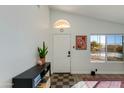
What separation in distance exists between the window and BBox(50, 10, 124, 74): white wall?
0.80 ft

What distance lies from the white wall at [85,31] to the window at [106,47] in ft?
0.80

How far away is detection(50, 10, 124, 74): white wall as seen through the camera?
7.42 m

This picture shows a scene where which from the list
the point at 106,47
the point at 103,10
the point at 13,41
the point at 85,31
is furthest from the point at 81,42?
the point at 13,41

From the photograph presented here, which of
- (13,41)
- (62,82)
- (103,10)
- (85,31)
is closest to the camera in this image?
(13,41)

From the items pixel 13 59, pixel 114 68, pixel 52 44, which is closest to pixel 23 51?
pixel 13 59

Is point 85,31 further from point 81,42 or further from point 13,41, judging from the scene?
point 13,41

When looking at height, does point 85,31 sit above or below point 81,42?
above

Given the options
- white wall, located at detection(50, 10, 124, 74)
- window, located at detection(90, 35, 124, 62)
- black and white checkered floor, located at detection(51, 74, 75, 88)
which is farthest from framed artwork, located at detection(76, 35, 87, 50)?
black and white checkered floor, located at detection(51, 74, 75, 88)

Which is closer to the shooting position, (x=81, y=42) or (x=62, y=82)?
(x=62, y=82)

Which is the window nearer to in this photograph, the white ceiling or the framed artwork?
the framed artwork

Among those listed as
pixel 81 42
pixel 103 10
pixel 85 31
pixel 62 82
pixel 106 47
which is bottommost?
pixel 62 82

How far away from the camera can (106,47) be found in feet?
24.7

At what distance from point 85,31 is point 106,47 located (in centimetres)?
127

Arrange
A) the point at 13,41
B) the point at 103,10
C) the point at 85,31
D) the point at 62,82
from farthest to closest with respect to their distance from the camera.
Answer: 1. the point at 85,31
2. the point at 62,82
3. the point at 103,10
4. the point at 13,41
